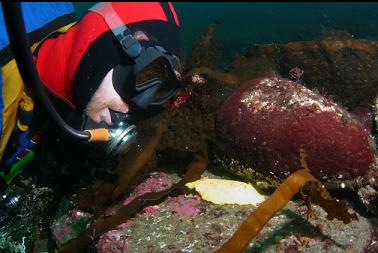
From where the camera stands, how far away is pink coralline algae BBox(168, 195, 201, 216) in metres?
3.11

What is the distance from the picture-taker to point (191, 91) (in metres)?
4.25

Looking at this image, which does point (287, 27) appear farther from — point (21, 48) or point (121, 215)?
point (21, 48)

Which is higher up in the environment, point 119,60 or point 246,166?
point 119,60

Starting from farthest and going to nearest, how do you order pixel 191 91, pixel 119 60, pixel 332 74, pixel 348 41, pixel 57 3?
pixel 348 41, pixel 332 74, pixel 191 91, pixel 57 3, pixel 119 60

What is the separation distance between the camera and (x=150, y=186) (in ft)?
11.9

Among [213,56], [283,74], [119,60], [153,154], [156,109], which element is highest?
[119,60]

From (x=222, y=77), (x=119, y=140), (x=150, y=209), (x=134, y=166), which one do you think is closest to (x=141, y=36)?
(x=119, y=140)

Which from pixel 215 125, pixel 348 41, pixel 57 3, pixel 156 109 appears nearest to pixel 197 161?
pixel 215 125

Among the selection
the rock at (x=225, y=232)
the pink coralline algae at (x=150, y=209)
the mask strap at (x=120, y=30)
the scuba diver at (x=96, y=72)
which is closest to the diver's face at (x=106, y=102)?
the scuba diver at (x=96, y=72)

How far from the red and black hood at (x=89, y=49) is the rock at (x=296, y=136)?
1.06 m

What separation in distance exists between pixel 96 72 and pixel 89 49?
0.21 meters

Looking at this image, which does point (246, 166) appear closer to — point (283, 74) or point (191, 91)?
point (191, 91)

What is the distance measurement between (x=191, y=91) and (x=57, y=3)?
1703 mm

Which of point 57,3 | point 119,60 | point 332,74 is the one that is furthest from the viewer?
point 332,74
